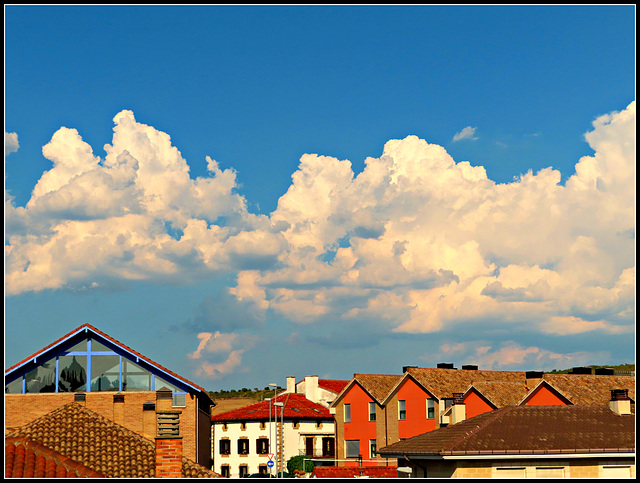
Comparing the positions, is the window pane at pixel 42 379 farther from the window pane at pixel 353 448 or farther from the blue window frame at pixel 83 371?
the window pane at pixel 353 448

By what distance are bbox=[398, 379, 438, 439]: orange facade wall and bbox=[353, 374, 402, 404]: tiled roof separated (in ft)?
12.1

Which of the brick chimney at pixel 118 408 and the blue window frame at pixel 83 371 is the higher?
the blue window frame at pixel 83 371

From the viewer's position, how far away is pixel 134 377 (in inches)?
1495

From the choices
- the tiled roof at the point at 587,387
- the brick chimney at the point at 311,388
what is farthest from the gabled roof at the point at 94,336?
the brick chimney at the point at 311,388

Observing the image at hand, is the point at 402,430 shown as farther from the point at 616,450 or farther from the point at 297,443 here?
the point at 616,450

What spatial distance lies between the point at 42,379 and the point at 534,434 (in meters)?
24.8

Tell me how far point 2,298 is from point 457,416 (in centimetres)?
2852

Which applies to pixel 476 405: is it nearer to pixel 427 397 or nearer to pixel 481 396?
pixel 481 396

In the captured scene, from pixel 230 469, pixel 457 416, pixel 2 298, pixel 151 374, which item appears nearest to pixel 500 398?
pixel 457 416

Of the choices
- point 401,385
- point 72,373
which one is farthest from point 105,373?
point 401,385

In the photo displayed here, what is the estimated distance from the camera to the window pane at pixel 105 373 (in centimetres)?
3697

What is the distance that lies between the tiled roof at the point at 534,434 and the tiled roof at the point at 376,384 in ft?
122

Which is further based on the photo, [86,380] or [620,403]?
[86,380]

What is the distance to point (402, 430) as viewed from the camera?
Answer: 64062mm
